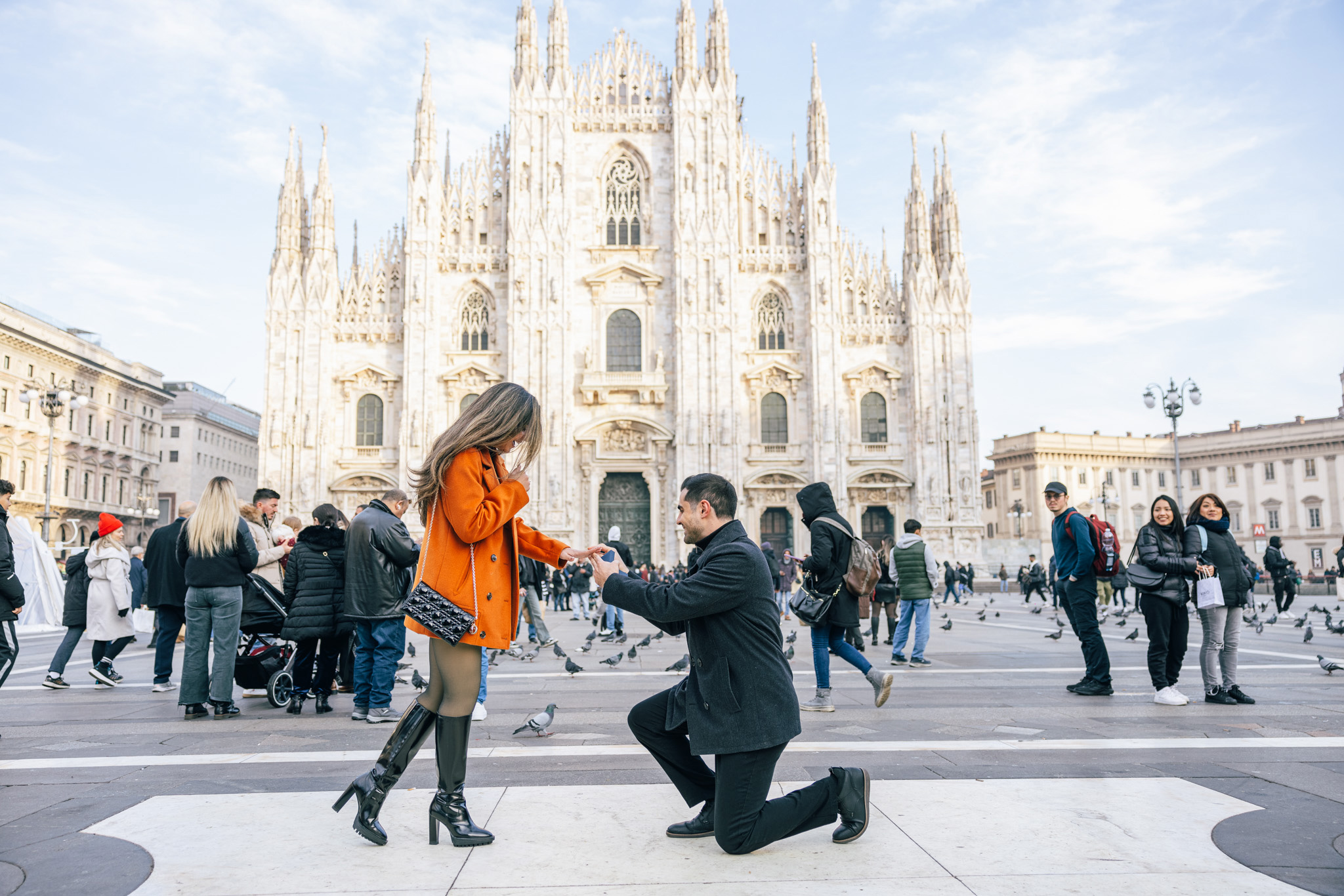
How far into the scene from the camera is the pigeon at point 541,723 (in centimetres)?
607

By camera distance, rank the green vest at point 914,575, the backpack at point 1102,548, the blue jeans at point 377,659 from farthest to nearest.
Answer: the green vest at point 914,575 → the backpack at point 1102,548 → the blue jeans at point 377,659

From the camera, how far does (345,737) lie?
627cm

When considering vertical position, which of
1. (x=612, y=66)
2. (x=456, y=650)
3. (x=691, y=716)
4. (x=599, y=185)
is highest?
(x=612, y=66)

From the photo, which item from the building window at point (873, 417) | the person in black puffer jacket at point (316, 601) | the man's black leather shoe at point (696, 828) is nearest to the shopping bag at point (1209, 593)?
the man's black leather shoe at point (696, 828)

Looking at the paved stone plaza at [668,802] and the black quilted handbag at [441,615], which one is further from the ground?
the black quilted handbag at [441,615]

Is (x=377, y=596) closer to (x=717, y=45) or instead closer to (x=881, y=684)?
(x=881, y=684)

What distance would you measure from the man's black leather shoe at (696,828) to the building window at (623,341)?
101 ft

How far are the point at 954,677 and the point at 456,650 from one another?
6761mm

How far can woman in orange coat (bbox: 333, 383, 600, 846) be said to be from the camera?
3.64 metres

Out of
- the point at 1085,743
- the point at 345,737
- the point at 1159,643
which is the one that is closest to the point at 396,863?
the point at 345,737

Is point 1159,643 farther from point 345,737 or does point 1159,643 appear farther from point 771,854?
point 345,737

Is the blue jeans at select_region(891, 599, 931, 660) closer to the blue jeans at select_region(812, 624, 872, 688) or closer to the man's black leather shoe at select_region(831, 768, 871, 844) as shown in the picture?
the blue jeans at select_region(812, 624, 872, 688)

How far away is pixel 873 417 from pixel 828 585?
93.5 ft

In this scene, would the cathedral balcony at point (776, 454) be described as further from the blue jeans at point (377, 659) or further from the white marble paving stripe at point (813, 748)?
the white marble paving stripe at point (813, 748)
